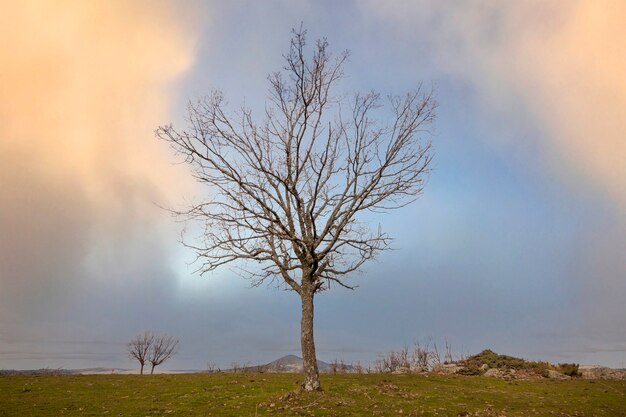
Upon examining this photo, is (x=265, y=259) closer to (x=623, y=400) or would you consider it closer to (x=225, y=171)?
(x=225, y=171)

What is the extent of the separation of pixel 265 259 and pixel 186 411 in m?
8.56

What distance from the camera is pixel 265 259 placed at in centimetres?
2395

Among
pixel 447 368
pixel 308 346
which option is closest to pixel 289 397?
pixel 308 346

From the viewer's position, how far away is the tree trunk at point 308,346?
67.9 feet

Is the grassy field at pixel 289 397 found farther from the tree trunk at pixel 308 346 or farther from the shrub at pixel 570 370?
the shrub at pixel 570 370

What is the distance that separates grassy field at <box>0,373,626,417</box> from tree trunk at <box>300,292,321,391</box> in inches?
29.9

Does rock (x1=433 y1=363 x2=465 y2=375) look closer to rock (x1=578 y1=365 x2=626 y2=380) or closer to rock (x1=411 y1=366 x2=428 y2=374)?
rock (x1=411 y1=366 x2=428 y2=374)

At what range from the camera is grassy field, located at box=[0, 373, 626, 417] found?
58.6 ft

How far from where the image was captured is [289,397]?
753 inches

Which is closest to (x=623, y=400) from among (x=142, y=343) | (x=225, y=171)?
(x=225, y=171)

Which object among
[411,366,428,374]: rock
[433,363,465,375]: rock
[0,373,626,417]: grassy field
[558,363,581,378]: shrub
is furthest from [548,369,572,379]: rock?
[411,366,428,374]: rock

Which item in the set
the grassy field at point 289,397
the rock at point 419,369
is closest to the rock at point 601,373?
the grassy field at point 289,397

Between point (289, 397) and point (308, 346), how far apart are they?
2791 mm

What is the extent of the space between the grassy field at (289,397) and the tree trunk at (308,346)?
29.9 inches
